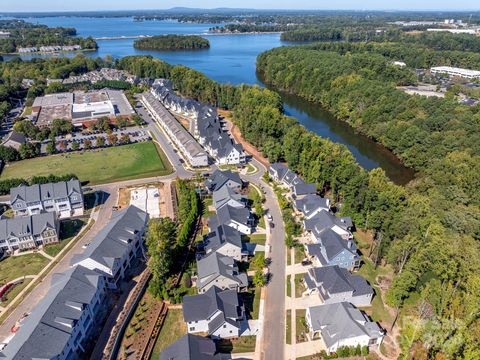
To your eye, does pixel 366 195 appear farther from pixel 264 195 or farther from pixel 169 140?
pixel 169 140

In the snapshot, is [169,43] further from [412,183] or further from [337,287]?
[337,287]

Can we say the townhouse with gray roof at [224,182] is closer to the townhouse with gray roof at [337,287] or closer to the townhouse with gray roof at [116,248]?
the townhouse with gray roof at [116,248]

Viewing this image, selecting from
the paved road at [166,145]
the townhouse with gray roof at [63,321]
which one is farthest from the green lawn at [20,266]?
the paved road at [166,145]

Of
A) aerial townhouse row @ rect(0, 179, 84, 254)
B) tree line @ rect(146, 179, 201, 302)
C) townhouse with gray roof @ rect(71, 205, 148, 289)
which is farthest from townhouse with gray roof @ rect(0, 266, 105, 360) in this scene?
aerial townhouse row @ rect(0, 179, 84, 254)

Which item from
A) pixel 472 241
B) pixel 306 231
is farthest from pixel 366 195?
pixel 472 241

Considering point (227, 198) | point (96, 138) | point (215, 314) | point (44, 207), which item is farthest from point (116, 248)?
point (96, 138)

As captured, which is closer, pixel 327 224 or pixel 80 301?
pixel 80 301

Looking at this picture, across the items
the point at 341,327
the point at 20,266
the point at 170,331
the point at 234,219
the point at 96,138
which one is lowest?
the point at 170,331
